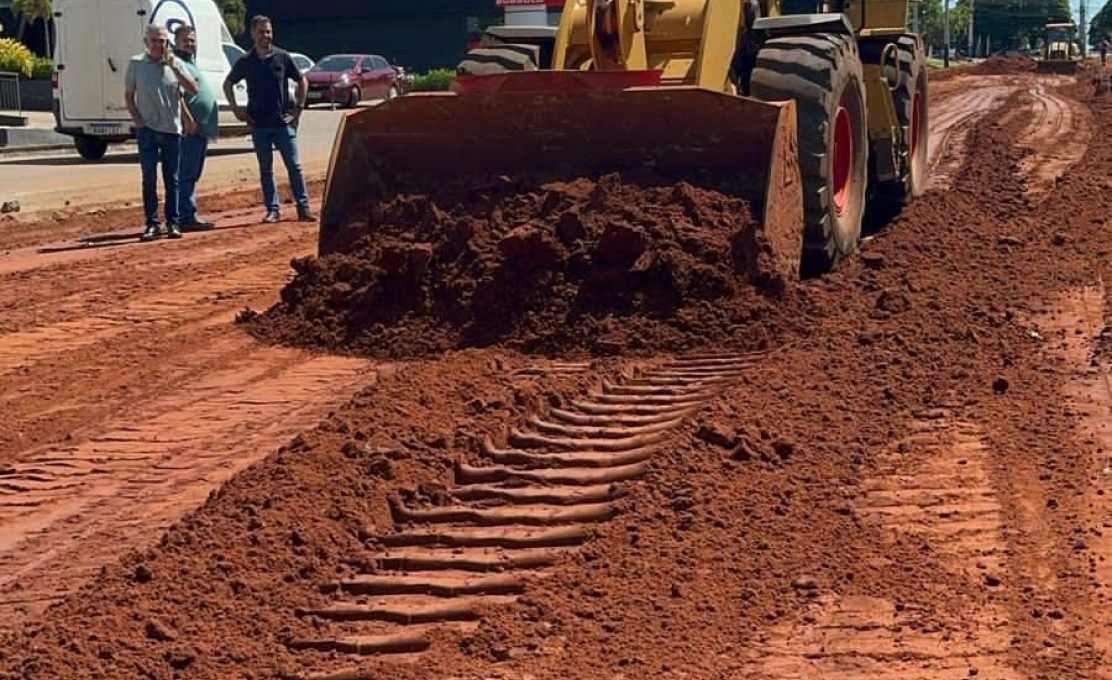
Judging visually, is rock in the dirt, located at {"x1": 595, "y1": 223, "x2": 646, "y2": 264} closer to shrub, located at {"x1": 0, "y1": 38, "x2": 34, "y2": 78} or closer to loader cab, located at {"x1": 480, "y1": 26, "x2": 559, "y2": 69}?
loader cab, located at {"x1": 480, "y1": 26, "x2": 559, "y2": 69}

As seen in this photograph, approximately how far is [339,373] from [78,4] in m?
15.3

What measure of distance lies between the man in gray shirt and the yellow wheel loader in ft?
14.2

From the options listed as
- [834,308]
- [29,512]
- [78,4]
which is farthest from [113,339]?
[78,4]

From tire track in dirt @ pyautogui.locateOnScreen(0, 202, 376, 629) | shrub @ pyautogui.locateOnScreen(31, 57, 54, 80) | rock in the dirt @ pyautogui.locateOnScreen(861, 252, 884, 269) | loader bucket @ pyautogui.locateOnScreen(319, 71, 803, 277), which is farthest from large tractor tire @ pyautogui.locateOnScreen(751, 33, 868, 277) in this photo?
shrub @ pyautogui.locateOnScreen(31, 57, 54, 80)

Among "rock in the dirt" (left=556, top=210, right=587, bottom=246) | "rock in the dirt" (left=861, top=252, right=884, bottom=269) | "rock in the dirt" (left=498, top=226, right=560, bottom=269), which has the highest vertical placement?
"rock in the dirt" (left=556, top=210, right=587, bottom=246)

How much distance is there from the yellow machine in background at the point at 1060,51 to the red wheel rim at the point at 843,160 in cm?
4625

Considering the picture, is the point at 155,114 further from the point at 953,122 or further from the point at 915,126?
the point at 953,122

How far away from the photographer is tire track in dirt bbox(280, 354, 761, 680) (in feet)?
13.4

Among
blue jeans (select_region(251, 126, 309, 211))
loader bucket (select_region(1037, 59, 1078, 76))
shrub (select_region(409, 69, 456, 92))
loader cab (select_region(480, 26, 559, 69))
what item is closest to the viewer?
loader cab (select_region(480, 26, 559, 69))

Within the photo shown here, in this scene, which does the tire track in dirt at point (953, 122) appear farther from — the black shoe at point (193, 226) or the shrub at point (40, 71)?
the shrub at point (40, 71)

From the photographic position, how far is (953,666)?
3773 mm

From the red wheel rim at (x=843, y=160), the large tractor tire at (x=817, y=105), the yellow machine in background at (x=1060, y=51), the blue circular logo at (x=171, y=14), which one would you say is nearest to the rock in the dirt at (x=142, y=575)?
the large tractor tire at (x=817, y=105)

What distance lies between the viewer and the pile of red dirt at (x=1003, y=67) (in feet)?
175

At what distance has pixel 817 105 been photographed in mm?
8359
